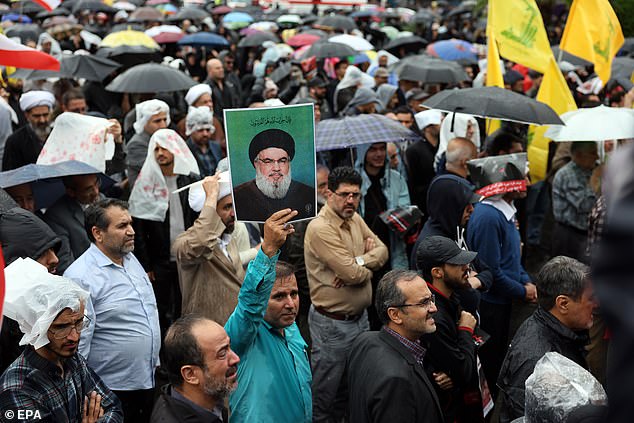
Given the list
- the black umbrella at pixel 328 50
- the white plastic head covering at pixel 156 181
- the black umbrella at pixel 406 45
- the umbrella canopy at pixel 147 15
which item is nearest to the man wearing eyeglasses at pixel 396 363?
the white plastic head covering at pixel 156 181

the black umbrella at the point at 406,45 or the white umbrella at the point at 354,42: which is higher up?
the white umbrella at the point at 354,42

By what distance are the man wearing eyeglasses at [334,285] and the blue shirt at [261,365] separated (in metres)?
1.38

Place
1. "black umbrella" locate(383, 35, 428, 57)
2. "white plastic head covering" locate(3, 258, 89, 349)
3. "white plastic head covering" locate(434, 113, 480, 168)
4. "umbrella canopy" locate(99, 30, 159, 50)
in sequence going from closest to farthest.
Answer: "white plastic head covering" locate(3, 258, 89, 349), "white plastic head covering" locate(434, 113, 480, 168), "umbrella canopy" locate(99, 30, 159, 50), "black umbrella" locate(383, 35, 428, 57)

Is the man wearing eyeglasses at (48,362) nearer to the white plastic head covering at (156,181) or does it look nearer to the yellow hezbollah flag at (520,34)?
the white plastic head covering at (156,181)

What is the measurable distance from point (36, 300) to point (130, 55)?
32.3 ft

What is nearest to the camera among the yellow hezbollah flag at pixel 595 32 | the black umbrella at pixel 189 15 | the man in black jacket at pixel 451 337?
the man in black jacket at pixel 451 337

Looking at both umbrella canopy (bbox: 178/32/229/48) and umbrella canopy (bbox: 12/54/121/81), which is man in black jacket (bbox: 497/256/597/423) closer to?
umbrella canopy (bbox: 12/54/121/81)

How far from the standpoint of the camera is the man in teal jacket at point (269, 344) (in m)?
3.37

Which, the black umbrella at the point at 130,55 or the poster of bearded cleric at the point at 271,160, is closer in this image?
the poster of bearded cleric at the point at 271,160

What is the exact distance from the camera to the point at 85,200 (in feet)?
17.5

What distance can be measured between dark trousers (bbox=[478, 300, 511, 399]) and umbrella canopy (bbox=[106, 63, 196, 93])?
4934mm

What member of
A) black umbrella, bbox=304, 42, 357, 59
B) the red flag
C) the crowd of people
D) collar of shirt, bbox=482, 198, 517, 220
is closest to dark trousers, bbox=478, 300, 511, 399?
the crowd of people

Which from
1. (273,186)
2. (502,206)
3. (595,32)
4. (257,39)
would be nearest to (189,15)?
(257,39)

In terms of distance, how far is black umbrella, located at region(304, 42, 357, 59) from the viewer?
42.8ft
